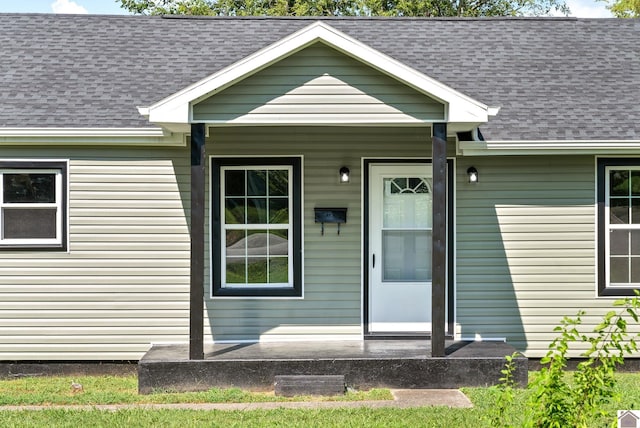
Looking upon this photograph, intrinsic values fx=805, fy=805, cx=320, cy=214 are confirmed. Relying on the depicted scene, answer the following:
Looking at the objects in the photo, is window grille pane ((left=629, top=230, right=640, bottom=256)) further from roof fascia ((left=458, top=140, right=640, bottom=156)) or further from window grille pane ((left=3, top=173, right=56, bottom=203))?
window grille pane ((left=3, top=173, right=56, bottom=203))

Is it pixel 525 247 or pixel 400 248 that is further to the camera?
pixel 400 248

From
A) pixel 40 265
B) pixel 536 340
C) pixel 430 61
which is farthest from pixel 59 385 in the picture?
pixel 430 61

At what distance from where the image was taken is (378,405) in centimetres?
764

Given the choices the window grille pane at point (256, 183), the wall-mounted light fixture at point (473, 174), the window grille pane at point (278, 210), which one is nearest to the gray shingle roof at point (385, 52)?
the wall-mounted light fixture at point (473, 174)

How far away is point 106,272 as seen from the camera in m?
9.63

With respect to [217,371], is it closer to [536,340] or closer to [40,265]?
[40,265]

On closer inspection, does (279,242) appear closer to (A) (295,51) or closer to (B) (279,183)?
(B) (279,183)

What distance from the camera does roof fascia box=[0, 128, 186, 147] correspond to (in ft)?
30.6

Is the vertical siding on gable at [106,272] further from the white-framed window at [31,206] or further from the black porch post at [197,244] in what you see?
the black porch post at [197,244]

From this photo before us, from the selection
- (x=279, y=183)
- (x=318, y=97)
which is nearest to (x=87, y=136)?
(x=279, y=183)

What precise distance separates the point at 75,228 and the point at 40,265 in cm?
60

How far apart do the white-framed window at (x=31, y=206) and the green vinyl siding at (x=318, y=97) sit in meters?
2.34

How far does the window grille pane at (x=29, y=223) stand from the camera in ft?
31.3

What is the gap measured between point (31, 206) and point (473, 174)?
5289 mm
